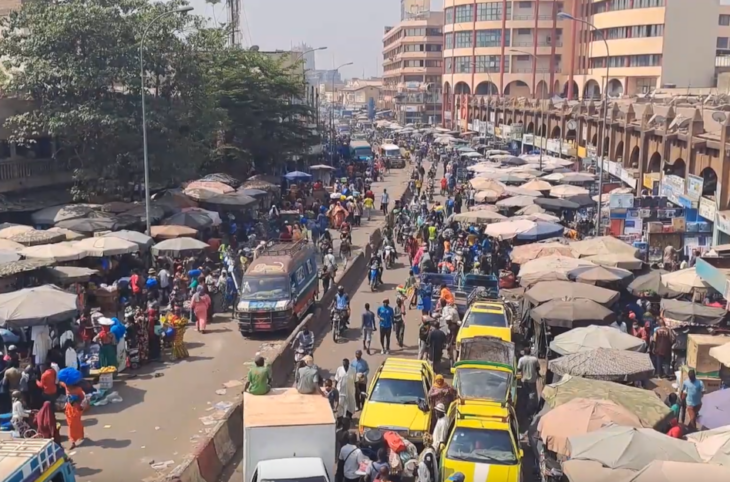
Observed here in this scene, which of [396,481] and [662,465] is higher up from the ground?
[662,465]

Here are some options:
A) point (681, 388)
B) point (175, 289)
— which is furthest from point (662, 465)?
point (175, 289)

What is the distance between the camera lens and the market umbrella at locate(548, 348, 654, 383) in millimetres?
14477

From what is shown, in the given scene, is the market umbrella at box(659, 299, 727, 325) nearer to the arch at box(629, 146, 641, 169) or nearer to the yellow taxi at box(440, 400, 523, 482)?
the yellow taxi at box(440, 400, 523, 482)

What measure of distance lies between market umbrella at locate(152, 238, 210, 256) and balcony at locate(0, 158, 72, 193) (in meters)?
7.61

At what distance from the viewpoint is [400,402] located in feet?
44.4

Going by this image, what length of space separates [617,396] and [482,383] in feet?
7.65

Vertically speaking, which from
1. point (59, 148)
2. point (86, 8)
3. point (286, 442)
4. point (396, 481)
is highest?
point (86, 8)

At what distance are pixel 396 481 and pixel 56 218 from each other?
18890mm

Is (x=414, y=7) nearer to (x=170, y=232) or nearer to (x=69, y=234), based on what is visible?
(x=170, y=232)

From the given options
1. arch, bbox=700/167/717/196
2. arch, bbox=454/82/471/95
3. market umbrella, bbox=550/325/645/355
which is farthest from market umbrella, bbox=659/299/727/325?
arch, bbox=454/82/471/95

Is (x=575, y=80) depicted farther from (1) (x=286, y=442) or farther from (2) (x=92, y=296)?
(1) (x=286, y=442)

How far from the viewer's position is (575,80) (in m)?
81.9

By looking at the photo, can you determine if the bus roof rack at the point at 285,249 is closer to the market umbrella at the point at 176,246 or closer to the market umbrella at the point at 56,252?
the market umbrella at the point at 176,246

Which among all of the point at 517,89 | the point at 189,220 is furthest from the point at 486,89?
the point at 189,220
